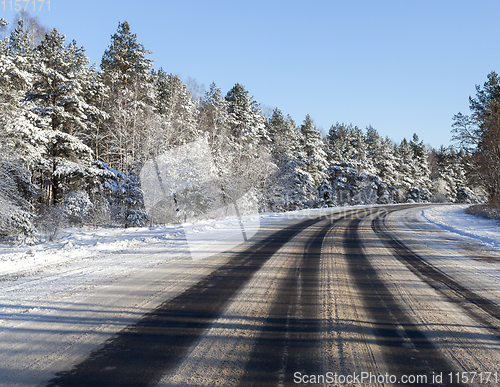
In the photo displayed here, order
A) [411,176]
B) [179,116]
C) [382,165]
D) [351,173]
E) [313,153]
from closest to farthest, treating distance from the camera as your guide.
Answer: [179,116] < [313,153] < [351,173] < [382,165] < [411,176]

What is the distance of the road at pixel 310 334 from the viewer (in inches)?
108

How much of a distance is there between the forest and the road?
933 centimetres

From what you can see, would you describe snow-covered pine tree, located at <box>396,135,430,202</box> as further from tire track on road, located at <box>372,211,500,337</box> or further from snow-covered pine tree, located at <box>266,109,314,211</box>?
tire track on road, located at <box>372,211,500,337</box>

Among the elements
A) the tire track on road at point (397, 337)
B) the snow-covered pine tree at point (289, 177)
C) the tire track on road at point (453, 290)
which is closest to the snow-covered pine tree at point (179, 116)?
the snow-covered pine tree at point (289, 177)

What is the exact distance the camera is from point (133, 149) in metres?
20.2

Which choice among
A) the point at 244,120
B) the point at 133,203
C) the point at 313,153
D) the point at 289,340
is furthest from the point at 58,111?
the point at 313,153

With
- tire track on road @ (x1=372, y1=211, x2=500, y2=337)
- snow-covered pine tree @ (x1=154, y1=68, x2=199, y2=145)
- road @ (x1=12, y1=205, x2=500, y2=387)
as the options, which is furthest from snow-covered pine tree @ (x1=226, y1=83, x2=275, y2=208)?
road @ (x1=12, y1=205, x2=500, y2=387)

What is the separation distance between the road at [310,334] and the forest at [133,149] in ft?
30.6

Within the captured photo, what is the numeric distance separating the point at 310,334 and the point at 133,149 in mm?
19556

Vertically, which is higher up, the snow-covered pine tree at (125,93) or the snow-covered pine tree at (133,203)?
the snow-covered pine tree at (125,93)

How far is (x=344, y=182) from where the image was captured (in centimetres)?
4684

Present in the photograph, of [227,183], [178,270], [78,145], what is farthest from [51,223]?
[227,183]

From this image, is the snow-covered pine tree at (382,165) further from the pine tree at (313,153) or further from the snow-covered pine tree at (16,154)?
the snow-covered pine tree at (16,154)

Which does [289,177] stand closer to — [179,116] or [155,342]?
[179,116]
